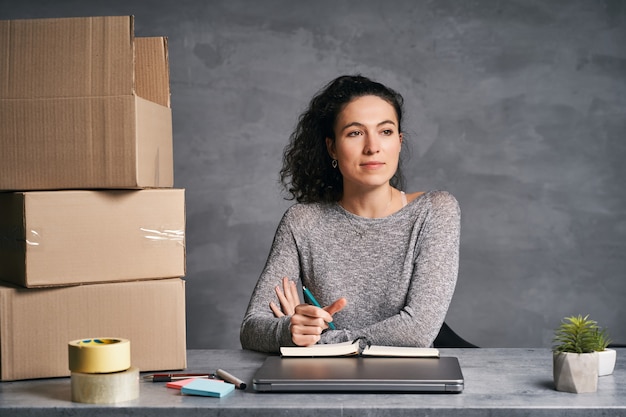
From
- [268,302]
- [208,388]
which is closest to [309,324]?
[268,302]

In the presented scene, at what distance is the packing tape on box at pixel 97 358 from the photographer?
128 cm

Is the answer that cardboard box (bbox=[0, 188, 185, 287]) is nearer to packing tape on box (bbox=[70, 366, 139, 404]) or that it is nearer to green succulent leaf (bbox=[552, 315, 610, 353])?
packing tape on box (bbox=[70, 366, 139, 404])

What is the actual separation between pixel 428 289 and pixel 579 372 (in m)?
0.68

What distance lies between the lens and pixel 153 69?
169cm

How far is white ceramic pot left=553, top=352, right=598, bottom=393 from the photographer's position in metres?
1.29

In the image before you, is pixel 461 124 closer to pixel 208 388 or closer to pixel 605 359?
pixel 605 359

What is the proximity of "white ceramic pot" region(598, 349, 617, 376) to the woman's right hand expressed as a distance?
0.53 meters

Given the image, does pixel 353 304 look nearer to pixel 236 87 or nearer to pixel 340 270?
pixel 340 270

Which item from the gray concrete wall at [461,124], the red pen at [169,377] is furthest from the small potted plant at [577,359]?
the gray concrete wall at [461,124]

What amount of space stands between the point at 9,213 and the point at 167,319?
0.37 m

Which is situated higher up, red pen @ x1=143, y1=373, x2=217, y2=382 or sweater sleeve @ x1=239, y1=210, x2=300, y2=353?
sweater sleeve @ x1=239, y1=210, x2=300, y2=353

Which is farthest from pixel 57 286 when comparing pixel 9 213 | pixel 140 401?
pixel 140 401

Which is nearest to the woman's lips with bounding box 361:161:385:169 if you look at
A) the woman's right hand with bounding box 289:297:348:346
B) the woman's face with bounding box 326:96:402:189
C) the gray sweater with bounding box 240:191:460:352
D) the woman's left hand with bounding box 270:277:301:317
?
the woman's face with bounding box 326:96:402:189

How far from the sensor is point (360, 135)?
214cm
